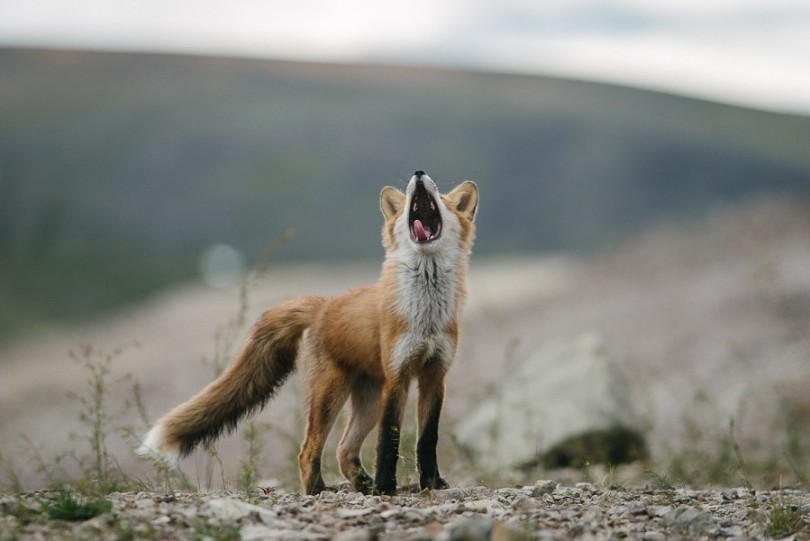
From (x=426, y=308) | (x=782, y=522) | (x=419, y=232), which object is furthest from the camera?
(x=419, y=232)

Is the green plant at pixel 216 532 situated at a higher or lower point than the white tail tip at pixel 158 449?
lower

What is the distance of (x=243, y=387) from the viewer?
6.08m

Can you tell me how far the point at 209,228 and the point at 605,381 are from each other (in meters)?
46.9

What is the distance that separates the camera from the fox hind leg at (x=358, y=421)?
6.15m

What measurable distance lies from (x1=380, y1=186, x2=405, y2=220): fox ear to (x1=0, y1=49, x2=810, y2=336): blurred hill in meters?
39.3

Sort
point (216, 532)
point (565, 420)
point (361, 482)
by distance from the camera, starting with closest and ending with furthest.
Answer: point (216, 532)
point (361, 482)
point (565, 420)

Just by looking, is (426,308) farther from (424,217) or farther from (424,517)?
(424,517)

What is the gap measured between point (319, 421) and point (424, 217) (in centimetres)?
142

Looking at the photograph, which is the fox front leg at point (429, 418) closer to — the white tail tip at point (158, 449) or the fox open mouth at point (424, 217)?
the fox open mouth at point (424, 217)

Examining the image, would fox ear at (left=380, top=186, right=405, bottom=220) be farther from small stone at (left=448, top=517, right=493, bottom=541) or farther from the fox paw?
small stone at (left=448, top=517, right=493, bottom=541)

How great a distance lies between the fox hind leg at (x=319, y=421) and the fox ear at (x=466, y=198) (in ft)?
4.38

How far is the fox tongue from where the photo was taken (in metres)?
5.76

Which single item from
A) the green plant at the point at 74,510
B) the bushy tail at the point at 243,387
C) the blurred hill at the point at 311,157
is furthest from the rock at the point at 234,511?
the blurred hill at the point at 311,157

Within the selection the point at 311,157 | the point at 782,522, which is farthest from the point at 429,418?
the point at 311,157
